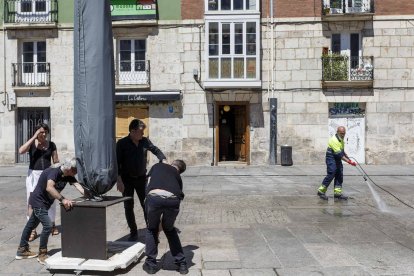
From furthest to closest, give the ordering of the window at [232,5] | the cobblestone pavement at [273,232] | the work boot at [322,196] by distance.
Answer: the window at [232,5]
the work boot at [322,196]
the cobblestone pavement at [273,232]

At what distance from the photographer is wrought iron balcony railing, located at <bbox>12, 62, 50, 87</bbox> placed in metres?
21.9

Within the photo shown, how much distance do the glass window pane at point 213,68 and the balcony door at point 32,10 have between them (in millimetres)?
8007

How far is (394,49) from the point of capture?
20.8 metres

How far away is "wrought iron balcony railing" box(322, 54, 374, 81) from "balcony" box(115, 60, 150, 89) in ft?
26.8

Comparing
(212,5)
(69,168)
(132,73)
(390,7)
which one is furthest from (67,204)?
(390,7)

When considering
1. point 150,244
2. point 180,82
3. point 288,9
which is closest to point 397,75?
point 288,9

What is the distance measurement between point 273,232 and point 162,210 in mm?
2679

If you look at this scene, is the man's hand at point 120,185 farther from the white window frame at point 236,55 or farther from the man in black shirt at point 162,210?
the white window frame at point 236,55

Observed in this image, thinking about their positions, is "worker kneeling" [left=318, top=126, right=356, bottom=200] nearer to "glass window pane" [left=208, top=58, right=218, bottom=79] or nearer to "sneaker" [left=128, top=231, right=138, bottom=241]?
"sneaker" [left=128, top=231, right=138, bottom=241]

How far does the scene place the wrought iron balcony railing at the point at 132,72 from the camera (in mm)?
21672

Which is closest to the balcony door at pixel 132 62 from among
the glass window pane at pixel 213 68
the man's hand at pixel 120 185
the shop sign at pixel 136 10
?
the shop sign at pixel 136 10

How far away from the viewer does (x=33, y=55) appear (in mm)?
22219

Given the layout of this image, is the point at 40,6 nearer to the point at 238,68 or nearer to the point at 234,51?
the point at 234,51

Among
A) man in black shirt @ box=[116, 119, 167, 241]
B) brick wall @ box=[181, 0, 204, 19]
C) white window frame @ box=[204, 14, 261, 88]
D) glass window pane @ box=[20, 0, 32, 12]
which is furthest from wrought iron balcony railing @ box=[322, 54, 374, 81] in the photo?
man in black shirt @ box=[116, 119, 167, 241]
